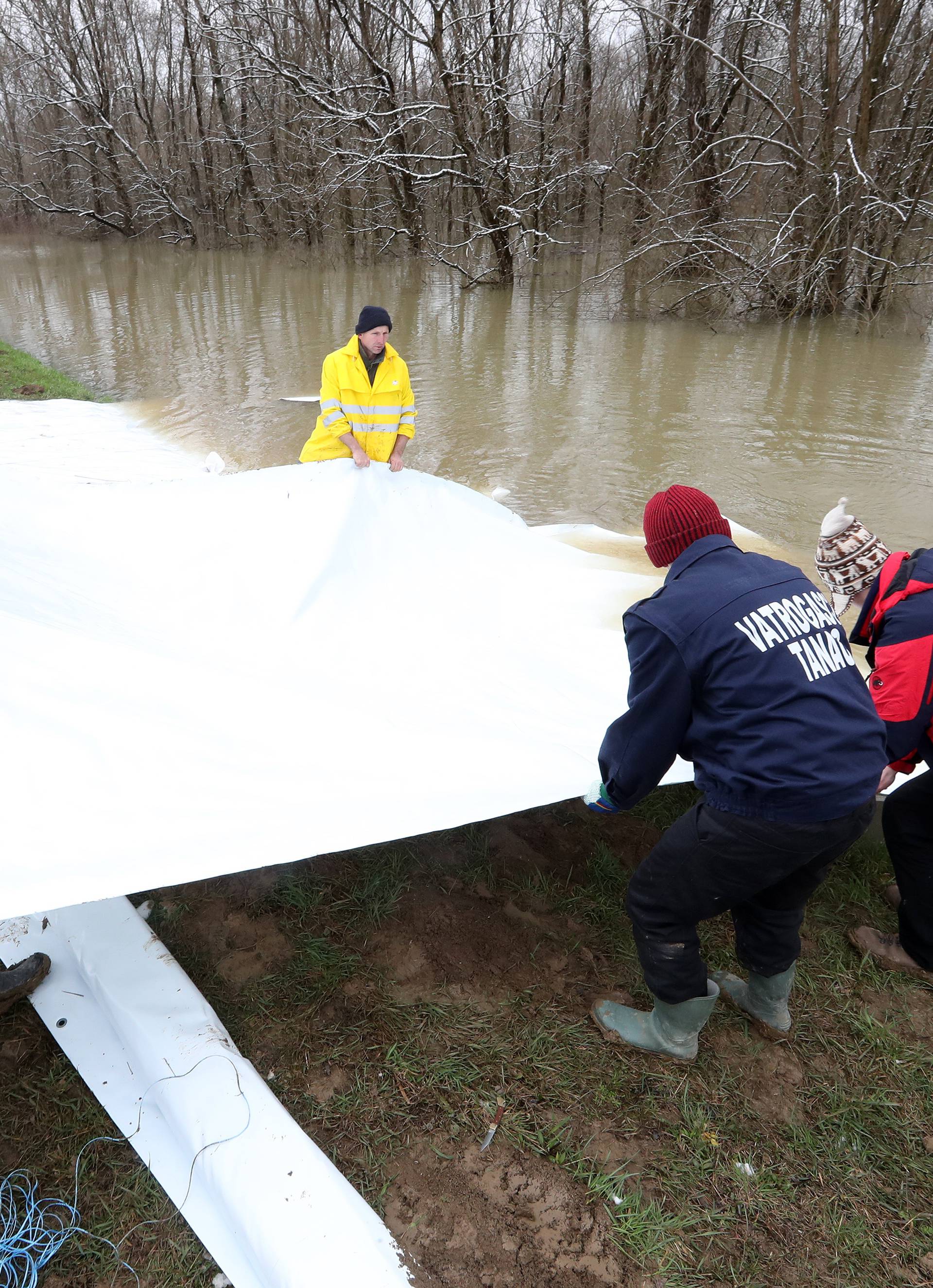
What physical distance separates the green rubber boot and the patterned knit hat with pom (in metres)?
1.31

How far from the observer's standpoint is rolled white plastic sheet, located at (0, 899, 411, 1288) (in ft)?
5.50

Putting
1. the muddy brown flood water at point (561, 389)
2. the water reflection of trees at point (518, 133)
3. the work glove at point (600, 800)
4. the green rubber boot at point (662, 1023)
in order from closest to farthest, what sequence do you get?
1. the work glove at point (600, 800)
2. the green rubber boot at point (662, 1023)
3. the muddy brown flood water at point (561, 389)
4. the water reflection of trees at point (518, 133)

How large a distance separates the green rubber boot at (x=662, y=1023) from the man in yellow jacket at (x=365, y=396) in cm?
280

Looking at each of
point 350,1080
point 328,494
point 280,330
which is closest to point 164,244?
point 280,330

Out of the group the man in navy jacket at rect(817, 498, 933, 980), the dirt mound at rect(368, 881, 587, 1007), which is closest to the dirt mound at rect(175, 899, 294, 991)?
the dirt mound at rect(368, 881, 587, 1007)

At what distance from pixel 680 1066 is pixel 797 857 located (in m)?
0.78

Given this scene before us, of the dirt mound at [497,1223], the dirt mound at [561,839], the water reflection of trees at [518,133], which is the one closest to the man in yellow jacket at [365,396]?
the dirt mound at [561,839]

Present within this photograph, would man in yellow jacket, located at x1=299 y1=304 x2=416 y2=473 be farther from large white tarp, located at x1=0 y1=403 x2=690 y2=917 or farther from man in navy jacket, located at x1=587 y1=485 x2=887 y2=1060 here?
man in navy jacket, located at x1=587 y1=485 x2=887 y2=1060

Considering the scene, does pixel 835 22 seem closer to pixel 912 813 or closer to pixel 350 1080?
pixel 912 813

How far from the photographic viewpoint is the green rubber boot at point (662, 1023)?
6.89 ft

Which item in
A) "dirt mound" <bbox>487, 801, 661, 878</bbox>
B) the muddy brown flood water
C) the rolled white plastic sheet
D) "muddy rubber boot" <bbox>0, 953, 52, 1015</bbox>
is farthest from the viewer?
the muddy brown flood water

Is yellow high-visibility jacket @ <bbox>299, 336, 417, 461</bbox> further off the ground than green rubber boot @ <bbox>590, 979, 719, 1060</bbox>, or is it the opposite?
yellow high-visibility jacket @ <bbox>299, 336, 417, 461</bbox>

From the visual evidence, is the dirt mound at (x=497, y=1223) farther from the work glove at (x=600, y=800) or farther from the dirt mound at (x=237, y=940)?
the work glove at (x=600, y=800)

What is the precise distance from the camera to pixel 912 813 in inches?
93.0
